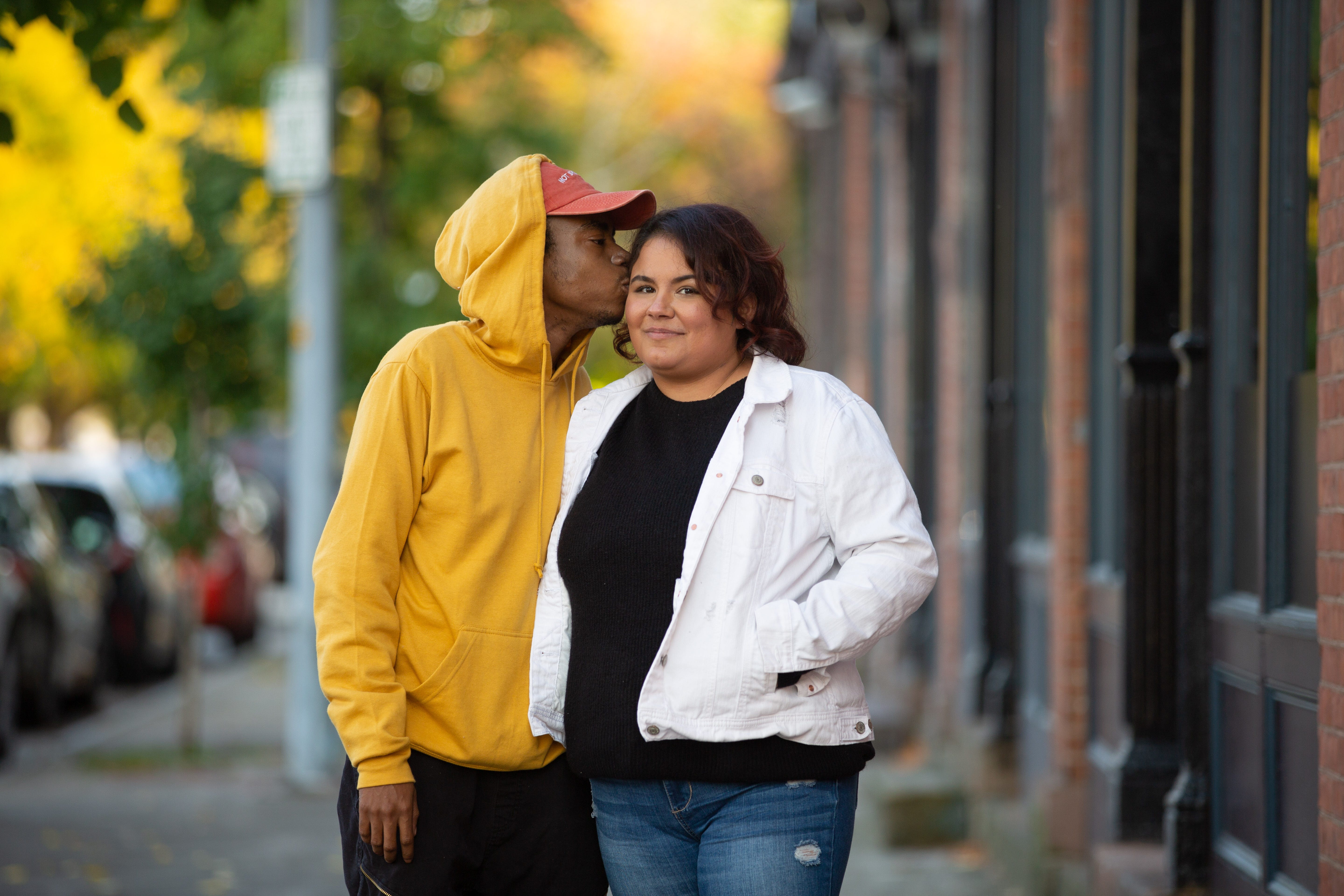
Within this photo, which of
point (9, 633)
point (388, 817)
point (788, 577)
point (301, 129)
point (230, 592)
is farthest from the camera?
point (230, 592)

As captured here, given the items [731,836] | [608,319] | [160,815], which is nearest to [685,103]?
[160,815]

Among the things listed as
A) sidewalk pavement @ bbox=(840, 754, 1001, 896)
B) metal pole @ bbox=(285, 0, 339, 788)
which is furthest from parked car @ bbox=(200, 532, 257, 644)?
sidewalk pavement @ bbox=(840, 754, 1001, 896)

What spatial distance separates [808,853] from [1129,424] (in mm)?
2676

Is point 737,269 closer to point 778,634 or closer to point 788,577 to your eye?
point 788,577

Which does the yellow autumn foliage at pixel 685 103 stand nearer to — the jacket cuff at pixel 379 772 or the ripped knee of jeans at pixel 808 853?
the jacket cuff at pixel 379 772

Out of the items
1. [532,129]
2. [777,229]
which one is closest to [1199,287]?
[532,129]

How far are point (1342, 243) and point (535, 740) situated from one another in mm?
1936

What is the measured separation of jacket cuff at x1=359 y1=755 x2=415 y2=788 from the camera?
9.59ft

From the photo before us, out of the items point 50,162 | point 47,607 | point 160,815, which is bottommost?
point 160,815

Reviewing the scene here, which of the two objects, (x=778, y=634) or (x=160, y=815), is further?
(x=160, y=815)

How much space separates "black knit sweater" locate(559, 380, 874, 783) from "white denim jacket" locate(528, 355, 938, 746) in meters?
0.04

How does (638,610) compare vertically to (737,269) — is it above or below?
below

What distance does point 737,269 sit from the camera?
301cm

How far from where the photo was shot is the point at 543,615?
9.97 ft
